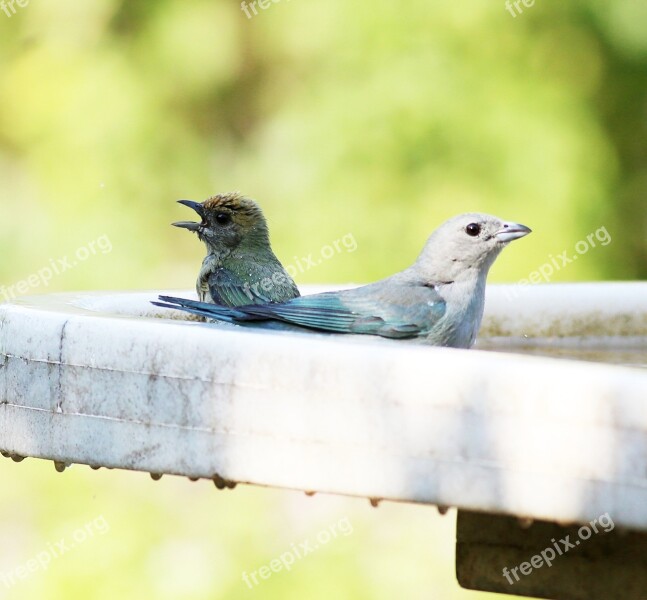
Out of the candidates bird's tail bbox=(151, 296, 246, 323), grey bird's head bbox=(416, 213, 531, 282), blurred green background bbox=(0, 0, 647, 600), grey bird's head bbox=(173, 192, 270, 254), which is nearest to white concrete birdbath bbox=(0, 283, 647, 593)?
bird's tail bbox=(151, 296, 246, 323)

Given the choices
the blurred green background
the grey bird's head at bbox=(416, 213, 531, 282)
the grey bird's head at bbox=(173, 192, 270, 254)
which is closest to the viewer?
the grey bird's head at bbox=(416, 213, 531, 282)

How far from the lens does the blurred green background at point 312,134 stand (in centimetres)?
753

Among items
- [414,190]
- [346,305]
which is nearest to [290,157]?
[414,190]

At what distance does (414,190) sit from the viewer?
300 inches

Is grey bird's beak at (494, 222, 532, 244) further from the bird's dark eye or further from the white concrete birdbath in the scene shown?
the white concrete birdbath

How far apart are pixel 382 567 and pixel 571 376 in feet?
14.4

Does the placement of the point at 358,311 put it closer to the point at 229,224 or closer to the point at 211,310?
the point at 211,310

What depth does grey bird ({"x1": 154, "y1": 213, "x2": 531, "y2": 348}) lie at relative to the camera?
359 cm

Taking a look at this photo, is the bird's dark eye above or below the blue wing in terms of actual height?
above

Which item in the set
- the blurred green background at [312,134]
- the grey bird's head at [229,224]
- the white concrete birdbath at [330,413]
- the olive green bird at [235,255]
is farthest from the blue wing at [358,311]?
the blurred green background at [312,134]

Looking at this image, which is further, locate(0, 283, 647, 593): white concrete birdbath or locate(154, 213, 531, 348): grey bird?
locate(154, 213, 531, 348): grey bird

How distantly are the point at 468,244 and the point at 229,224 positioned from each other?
101 cm

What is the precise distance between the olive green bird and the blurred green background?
7.72ft

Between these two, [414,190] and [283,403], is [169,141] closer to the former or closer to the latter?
[414,190]
